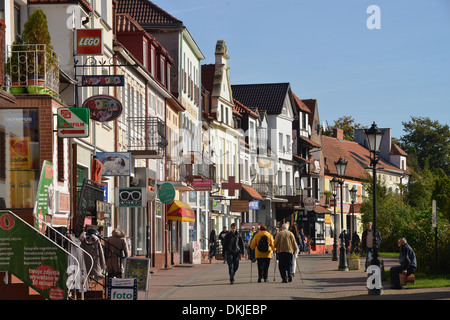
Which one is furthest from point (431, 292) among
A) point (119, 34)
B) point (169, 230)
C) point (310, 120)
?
point (310, 120)

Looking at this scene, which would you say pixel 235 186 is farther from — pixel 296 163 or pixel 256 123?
pixel 296 163

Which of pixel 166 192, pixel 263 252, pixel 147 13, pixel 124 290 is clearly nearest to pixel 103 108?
pixel 263 252

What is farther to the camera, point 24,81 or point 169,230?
point 169,230

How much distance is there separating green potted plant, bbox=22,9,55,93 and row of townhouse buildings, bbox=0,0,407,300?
273 mm

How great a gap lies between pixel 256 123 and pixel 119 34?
112 feet

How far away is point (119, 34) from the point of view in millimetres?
37062

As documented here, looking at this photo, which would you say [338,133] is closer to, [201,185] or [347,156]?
[347,156]

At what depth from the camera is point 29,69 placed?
21.2 meters

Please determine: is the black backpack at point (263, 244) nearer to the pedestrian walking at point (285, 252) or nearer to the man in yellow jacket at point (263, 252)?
the man in yellow jacket at point (263, 252)

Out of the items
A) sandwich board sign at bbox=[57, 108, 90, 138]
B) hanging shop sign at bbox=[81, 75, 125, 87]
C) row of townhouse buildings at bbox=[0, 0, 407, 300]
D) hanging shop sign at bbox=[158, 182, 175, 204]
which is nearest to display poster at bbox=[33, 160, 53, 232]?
row of townhouse buildings at bbox=[0, 0, 407, 300]

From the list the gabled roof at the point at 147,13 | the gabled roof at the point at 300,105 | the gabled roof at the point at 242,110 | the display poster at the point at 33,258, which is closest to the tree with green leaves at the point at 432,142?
the gabled roof at the point at 300,105

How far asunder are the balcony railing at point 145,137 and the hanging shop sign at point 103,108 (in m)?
8.68

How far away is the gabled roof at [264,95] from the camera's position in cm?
7644

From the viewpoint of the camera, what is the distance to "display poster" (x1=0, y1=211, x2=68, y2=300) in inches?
657
